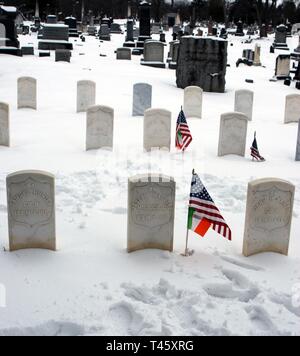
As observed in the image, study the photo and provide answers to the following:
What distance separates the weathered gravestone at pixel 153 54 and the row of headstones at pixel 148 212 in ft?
68.7

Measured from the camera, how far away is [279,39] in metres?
42.3

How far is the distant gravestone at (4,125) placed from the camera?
953cm

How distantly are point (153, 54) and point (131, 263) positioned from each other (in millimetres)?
21737

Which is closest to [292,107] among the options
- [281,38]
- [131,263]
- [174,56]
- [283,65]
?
[131,263]

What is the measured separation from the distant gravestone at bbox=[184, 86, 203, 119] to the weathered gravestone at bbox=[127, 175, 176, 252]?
8.62m

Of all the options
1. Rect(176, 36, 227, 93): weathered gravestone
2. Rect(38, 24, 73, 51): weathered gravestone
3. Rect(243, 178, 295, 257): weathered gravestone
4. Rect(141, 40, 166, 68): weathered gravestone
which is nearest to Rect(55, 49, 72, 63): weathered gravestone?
Rect(141, 40, 166, 68): weathered gravestone

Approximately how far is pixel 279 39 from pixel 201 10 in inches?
1533

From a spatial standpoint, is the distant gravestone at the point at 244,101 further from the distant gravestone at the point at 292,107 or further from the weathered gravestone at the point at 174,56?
the weathered gravestone at the point at 174,56

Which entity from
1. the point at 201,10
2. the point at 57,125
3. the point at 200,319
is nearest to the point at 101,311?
the point at 200,319

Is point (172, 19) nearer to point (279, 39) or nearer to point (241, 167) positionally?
point (279, 39)

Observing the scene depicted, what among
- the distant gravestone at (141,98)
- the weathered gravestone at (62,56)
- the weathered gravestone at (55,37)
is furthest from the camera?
the weathered gravestone at (55,37)

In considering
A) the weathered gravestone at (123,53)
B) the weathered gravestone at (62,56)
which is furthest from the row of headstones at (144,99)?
the weathered gravestone at (123,53)
